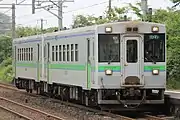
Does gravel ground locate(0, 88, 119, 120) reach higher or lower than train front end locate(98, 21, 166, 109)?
lower

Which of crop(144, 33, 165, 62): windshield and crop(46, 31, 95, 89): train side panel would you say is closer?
crop(144, 33, 165, 62): windshield

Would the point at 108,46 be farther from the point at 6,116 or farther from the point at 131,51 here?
the point at 6,116

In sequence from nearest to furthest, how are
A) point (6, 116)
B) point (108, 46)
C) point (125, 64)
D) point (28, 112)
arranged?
point (125, 64)
point (108, 46)
point (6, 116)
point (28, 112)

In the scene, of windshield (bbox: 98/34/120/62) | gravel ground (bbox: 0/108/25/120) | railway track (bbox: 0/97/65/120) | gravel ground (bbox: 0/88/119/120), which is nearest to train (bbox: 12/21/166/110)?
windshield (bbox: 98/34/120/62)

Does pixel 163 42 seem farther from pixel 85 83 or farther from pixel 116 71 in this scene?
pixel 85 83

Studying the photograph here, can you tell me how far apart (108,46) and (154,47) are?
4.89 ft

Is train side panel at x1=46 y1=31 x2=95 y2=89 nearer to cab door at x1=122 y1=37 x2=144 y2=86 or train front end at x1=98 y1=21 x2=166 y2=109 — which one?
train front end at x1=98 y1=21 x2=166 y2=109

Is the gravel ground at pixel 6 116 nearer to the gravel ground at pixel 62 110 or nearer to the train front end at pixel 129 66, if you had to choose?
→ the gravel ground at pixel 62 110

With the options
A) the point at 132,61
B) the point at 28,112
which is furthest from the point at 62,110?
the point at 132,61

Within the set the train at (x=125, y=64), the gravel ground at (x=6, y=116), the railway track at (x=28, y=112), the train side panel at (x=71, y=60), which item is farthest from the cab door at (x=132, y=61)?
the gravel ground at (x=6, y=116)

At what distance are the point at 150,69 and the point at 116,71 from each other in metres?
1.10

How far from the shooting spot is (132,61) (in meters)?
16.5

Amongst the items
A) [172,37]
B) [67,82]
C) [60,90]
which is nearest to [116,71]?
[67,82]

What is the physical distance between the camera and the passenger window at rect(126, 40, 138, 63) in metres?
16.6
